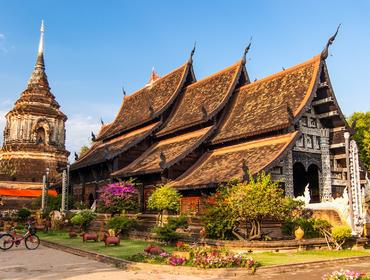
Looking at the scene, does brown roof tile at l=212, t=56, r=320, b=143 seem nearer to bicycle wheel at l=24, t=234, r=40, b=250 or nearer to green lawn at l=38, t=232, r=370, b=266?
green lawn at l=38, t=232, r=370, b=266

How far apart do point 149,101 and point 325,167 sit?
44.2ft

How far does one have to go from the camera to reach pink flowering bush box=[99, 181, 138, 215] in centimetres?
2188

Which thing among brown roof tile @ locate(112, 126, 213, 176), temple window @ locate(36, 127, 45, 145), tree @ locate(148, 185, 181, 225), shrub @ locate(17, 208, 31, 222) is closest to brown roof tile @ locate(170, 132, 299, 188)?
tree @ locate(148, 185, 181, 225)

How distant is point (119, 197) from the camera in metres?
22.0

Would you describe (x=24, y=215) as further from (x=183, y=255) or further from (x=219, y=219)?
(x=183, y=255)

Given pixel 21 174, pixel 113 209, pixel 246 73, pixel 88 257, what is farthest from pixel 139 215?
pixel 21 174

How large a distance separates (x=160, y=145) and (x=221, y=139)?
206 inches

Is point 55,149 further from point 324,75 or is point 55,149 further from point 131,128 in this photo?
point 324,75

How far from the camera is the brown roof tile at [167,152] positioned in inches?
845

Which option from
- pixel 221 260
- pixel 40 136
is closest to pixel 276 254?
pixel 221 260

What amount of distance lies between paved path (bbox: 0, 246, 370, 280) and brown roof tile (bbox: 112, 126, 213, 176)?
855cm

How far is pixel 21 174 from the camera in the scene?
4231 cm

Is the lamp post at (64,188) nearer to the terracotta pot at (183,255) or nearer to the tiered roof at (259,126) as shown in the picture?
the tiered roof at (259,126)

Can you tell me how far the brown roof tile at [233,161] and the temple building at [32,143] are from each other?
78.8 ft
